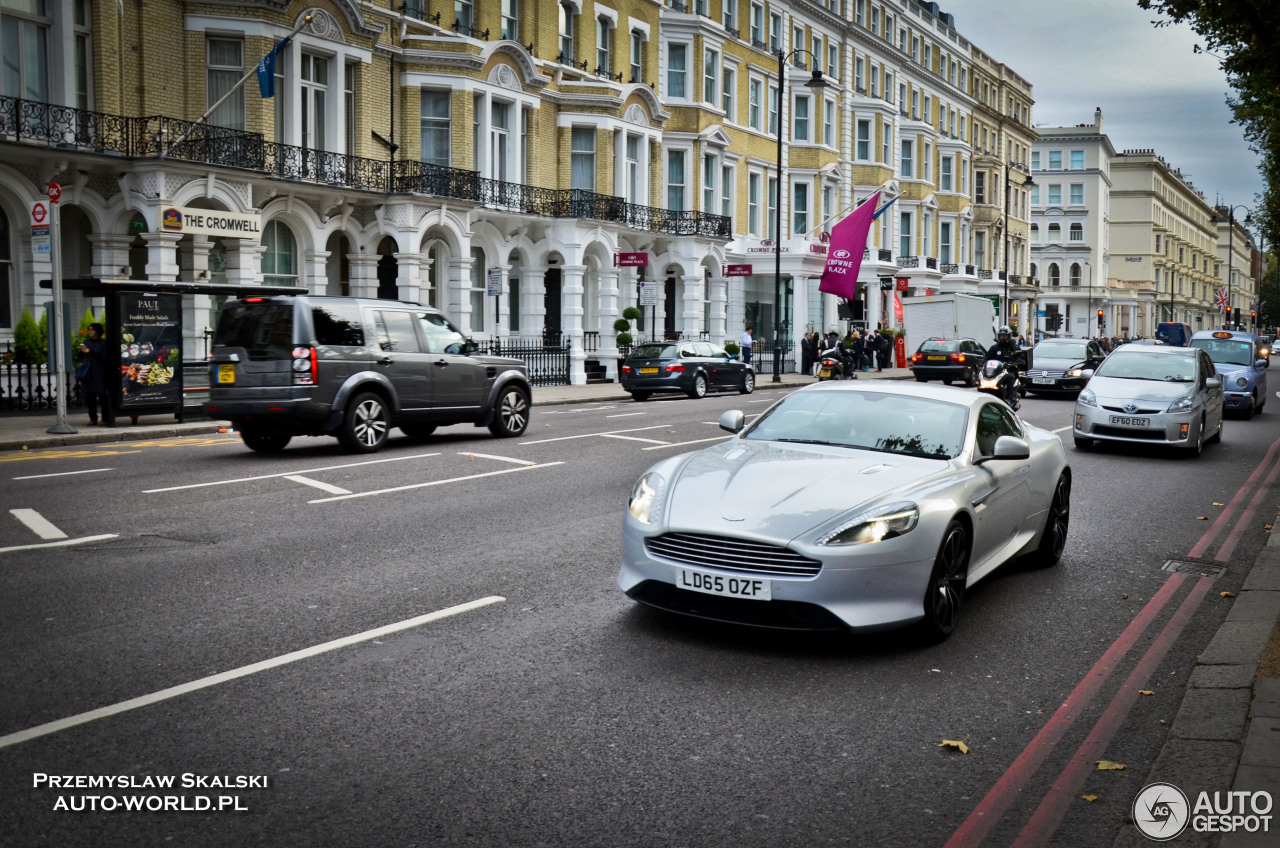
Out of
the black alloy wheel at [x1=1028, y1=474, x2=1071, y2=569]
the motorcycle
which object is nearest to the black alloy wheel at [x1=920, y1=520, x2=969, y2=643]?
the black alloy wheel at [x1=1028, y1=474, x2=1071, y2=569]

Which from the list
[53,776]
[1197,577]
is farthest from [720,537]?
[1197,577]

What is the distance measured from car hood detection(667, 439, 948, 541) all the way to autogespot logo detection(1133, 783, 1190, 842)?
7.13 ft

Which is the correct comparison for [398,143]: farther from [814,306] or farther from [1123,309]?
[1123,309]

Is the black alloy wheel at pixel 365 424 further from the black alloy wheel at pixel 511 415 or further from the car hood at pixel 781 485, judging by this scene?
the car hood at pixel 781 485

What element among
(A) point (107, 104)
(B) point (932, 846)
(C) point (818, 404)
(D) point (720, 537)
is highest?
(A) point (107, 104)

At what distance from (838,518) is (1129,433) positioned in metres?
12.3

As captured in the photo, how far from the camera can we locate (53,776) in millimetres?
4504

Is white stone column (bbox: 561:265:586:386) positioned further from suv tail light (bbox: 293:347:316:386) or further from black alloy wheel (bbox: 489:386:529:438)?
suv tail light (bbox: 293:347:316:386)

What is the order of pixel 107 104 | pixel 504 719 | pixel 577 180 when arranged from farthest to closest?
pixel 577 180, pixel 107 104, pixel 504 719

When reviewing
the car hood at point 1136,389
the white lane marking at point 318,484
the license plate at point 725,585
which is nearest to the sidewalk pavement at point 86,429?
the white lane marking at point 318,484

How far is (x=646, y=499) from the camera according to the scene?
22.7ft

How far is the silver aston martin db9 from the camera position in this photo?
20.3ft

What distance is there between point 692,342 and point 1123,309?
104 metres

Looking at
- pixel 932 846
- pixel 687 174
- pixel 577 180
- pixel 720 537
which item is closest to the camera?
pixel 932 846
